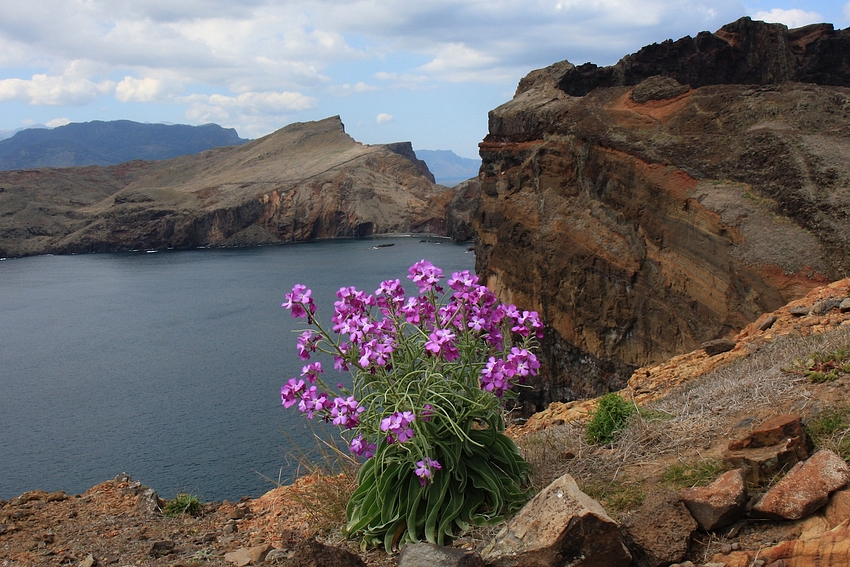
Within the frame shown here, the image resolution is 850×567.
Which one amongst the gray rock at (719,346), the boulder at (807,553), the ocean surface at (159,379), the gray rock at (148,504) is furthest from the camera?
the ocean surface at (159,379)

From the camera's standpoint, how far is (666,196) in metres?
21.0

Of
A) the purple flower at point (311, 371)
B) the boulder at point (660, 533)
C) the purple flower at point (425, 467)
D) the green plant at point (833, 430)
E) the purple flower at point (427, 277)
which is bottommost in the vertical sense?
the boulder at point (660, 533)

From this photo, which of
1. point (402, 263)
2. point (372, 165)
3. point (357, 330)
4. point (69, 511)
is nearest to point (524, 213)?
point (69, 511)

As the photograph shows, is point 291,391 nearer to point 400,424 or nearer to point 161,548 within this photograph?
point 400,424

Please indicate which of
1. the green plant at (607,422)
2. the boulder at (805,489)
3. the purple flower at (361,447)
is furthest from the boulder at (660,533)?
the purple flower at (361,447)

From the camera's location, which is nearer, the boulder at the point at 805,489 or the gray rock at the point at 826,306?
the boulder at the point at 805,489

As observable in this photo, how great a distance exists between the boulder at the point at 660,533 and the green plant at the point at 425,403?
1051 mm

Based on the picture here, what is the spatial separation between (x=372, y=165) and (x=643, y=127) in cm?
10019

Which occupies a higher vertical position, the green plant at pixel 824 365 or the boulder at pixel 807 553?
the green plant at pixel 824 365

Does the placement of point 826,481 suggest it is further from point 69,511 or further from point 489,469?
point 69,511

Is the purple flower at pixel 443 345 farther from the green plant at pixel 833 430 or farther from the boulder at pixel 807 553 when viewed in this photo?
the green plant at pixel 833 430

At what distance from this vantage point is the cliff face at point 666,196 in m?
18.0

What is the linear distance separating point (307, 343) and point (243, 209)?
103 metres

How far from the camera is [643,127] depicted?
23016 mm
